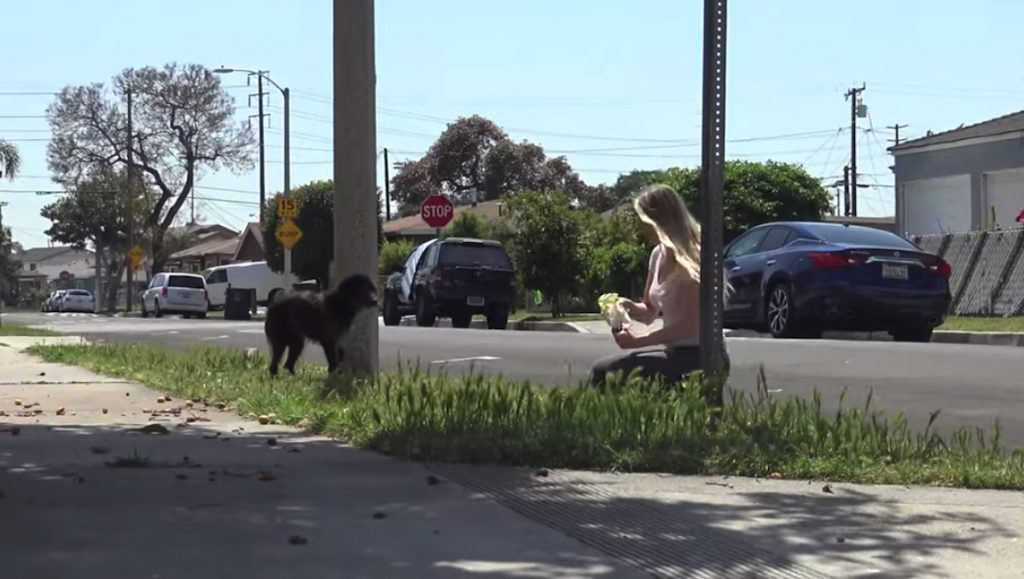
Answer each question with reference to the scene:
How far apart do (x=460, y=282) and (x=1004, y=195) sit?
1748 centimetres

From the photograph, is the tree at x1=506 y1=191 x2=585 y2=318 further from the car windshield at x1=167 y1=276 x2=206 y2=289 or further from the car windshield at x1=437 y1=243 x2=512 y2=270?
the car windshield at x1=167 y1=276 x2=206 y2=289

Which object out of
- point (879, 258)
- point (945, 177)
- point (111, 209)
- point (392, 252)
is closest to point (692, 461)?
point (879, 258)

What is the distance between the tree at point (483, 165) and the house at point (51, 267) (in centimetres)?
6038

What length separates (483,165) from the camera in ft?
238

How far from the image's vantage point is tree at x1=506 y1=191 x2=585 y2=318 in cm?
2986

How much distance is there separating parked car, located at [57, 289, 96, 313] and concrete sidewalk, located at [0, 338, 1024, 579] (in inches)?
2689

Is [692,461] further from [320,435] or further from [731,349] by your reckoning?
[731,349]

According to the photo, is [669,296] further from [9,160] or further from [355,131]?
[9,160]

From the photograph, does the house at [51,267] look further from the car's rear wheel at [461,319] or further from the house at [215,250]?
the car's rear wheel at [461,319]

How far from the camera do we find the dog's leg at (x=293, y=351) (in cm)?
1063

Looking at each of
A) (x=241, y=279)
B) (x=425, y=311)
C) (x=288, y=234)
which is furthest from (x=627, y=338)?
(x=241, y=279)

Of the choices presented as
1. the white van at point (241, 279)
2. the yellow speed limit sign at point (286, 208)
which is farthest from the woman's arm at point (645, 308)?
the white van at point (241, 279)

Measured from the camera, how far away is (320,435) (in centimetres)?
783

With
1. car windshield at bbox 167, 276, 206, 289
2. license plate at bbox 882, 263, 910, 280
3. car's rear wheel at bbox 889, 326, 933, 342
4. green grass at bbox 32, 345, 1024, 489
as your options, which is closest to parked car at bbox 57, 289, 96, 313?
car windshield at bbox 167, 276, 206, 289
